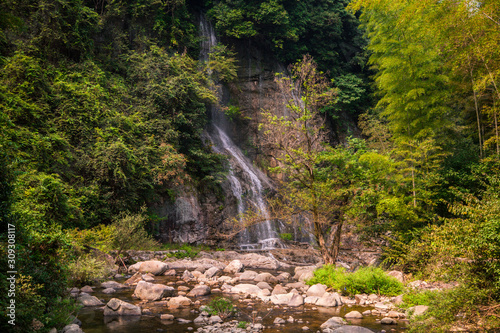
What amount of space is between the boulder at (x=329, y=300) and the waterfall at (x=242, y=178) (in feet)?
25.9

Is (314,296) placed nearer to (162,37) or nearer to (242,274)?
(242,274)

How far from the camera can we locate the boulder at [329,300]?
27.8 ft

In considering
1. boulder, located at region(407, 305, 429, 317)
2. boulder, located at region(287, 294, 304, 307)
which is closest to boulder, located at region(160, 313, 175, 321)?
boulder, located at region(287, 294, 304, 307)

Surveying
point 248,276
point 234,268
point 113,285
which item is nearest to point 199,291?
point 113,285

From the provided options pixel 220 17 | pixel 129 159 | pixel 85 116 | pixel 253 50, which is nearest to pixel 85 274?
pixel 129 159

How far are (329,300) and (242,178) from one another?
43.7 ft

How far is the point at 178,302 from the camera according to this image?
807 centimetres

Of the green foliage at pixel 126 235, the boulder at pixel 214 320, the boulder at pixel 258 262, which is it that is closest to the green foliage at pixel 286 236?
the boulder at pixel 258 262

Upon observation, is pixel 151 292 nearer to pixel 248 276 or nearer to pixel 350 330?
pixel 248 276

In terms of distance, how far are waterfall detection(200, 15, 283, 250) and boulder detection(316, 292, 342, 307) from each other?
7.88 m

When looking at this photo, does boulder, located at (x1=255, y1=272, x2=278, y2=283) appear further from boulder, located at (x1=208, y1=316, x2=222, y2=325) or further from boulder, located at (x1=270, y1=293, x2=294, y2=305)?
boulder, located at (x1=208, y1=316, x2=222, y2=325)

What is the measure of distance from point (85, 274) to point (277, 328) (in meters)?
5.94

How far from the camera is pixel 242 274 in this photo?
1202 cm

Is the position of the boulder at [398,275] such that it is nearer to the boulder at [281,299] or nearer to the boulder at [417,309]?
the boulder at [417,309]
